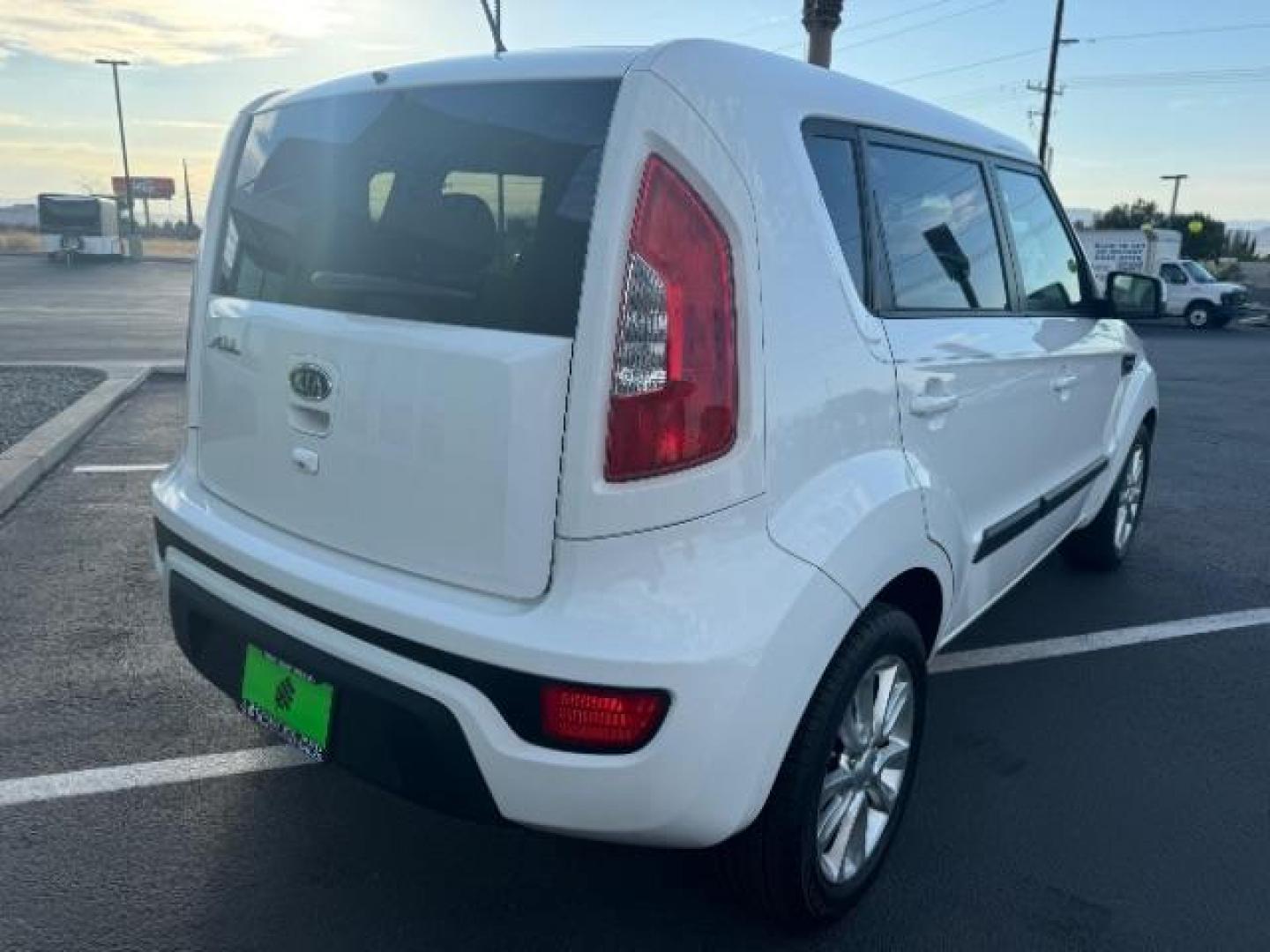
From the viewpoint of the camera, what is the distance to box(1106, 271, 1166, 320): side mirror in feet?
13.2

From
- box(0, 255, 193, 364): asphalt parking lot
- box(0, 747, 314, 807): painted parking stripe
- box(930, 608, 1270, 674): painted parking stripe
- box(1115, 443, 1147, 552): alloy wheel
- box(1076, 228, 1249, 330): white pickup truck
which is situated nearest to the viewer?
box(0, 747, 314, 807): painted parking stripe

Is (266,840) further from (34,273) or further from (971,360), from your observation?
(34,273)

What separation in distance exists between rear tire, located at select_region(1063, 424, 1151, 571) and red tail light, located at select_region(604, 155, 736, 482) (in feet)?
10.8

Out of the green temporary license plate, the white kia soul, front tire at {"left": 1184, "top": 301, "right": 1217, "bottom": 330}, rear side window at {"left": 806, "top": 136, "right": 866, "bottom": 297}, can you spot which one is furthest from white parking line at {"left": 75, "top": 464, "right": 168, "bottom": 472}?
front tire at {"left": 1184, "top": 301, "right": 1217, "bottom": 330}

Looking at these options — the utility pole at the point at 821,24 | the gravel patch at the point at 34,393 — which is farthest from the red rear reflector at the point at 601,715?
the utility pole at the point at 821,24

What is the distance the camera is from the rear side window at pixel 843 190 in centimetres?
205

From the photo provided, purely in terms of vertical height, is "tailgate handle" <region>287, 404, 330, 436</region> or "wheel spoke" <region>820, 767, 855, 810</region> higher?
"tailgate handle" <region>287, 404, 330, 436</region>

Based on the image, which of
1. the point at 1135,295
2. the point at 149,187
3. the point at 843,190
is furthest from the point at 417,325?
the point at 149,187

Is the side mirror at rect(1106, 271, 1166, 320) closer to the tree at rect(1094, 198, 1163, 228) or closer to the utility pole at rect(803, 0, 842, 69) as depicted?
the utility pole at rect(803, 0, 842, 69)

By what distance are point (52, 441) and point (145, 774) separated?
4.21 metres

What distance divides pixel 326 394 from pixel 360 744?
697mm

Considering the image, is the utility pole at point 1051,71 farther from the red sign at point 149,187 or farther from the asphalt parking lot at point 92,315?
the red sign at point 149,187

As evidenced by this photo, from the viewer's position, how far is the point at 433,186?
1.95 metres

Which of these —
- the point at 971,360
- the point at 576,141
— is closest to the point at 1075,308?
the point at 971,360
